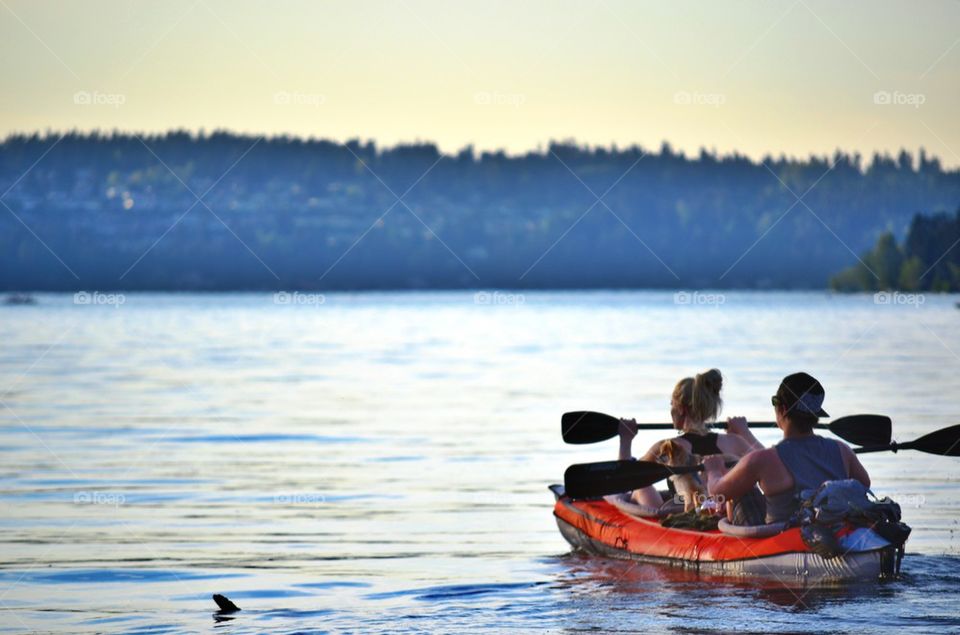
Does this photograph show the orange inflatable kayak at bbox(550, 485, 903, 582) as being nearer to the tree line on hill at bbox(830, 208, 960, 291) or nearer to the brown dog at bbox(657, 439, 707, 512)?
the brown dog at bbox(657, 439, 707, 512)

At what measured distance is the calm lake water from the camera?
1071 cm

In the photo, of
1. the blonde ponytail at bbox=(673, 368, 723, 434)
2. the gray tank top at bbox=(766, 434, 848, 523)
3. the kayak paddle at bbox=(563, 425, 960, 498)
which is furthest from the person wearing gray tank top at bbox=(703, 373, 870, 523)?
the kayak paddle at bbox=(563, 425, 960, 498)

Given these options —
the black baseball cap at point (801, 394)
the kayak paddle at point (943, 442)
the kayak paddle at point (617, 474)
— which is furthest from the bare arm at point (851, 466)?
the kayak paddle at point (943, 442)

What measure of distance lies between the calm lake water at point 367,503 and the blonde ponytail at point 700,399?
45.5 inches

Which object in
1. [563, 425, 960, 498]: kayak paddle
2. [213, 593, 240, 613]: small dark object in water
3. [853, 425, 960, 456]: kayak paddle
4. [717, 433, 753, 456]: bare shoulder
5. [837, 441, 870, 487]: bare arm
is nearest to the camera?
[837, 441, 870, 487]: bare arm

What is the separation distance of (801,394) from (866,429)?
2.46 meters

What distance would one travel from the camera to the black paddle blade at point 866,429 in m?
12.6

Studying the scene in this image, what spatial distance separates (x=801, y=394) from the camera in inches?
408

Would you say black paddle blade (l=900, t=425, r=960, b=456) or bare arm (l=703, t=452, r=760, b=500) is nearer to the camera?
bare arm (l=703, t=452, r=760, b=500)

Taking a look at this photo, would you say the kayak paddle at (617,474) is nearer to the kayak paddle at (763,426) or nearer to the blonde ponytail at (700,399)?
the kayak paddle at (763,426)

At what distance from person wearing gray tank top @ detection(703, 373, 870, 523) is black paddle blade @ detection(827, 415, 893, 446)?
184 cm

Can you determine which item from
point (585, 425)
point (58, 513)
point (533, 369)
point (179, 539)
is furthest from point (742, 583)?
point (533, 369)

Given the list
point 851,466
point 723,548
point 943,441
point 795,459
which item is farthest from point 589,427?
point 851,466

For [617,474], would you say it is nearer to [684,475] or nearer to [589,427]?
[684,475]
